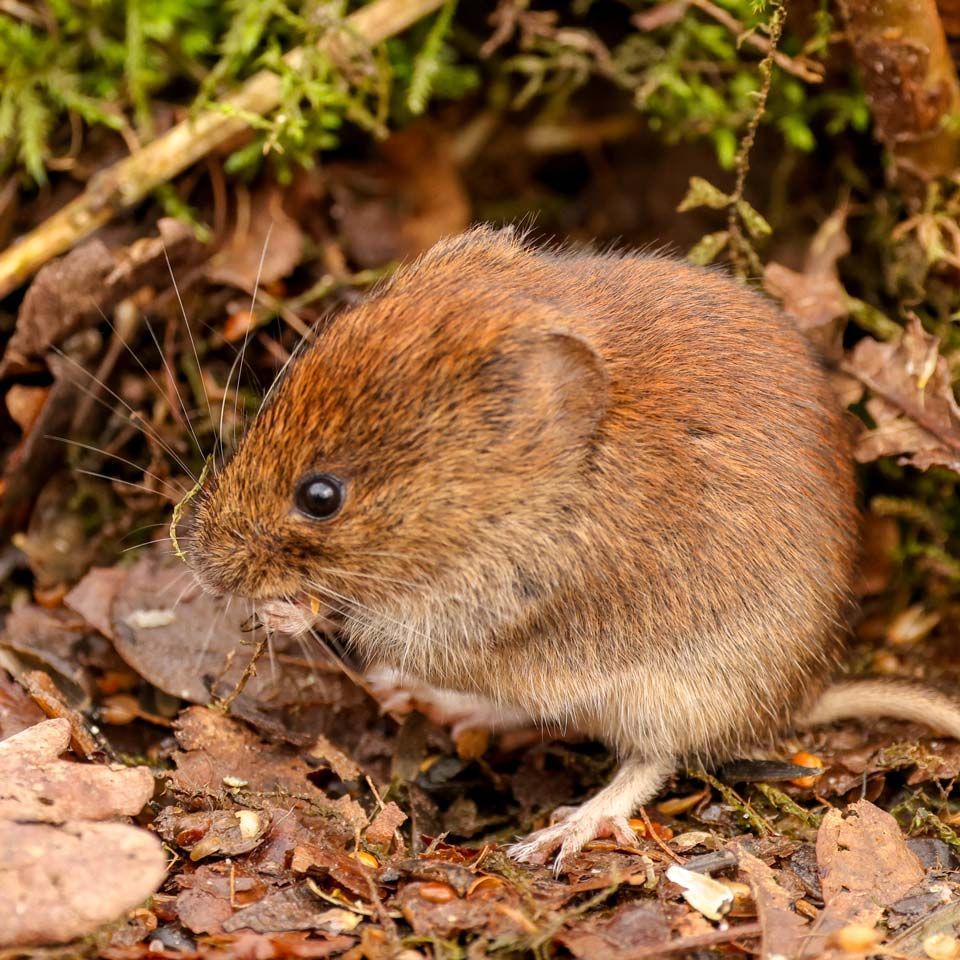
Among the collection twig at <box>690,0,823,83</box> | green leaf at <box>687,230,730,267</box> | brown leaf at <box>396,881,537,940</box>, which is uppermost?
twig at <box>690,0,823,83</box>

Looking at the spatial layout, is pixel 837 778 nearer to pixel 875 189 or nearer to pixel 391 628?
pixel 391 628

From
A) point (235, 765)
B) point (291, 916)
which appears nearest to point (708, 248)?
point (235, 765)

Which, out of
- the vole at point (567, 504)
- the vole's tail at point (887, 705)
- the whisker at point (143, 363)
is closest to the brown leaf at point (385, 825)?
the vole at point (567, 504)

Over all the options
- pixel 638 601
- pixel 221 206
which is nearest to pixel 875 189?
pixel 638 601

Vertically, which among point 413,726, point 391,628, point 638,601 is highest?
point 638,601

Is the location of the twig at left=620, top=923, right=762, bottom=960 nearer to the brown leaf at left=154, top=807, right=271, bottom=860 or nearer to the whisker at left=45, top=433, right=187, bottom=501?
the brown leaf at left=154, top=807, right=271, bottom=860

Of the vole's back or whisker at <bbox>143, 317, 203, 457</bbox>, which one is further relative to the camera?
whisker at <bbox>143, 317, 203, 457</bbox>

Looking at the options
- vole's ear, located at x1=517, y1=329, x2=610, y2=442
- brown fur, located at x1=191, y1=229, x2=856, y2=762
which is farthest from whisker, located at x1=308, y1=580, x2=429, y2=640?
vole's ear, located at x1=517, y1=329, x2=610, y2=442
